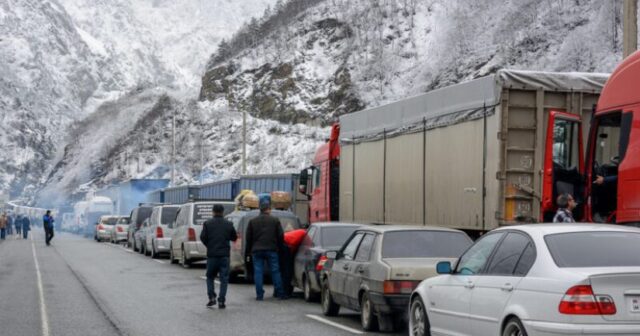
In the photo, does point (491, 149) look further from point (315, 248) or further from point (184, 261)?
point (184, 261)

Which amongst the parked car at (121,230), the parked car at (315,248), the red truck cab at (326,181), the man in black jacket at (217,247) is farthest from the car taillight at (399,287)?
the parked car at (121,230)

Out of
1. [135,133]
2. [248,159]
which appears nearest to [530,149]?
[248,159]

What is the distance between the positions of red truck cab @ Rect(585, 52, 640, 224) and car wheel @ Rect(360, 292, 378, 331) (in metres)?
3.47

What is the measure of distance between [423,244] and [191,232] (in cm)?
1526

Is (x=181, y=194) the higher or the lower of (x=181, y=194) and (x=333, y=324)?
the higher

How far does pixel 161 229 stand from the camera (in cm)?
3341

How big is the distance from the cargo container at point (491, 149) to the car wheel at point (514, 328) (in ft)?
22.0

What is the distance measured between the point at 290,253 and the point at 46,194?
134 metres

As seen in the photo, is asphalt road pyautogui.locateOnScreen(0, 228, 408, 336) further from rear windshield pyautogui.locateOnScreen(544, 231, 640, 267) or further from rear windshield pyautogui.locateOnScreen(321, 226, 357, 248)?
rear windshield pyautogui.locateOnScreen(544, 231, 640, 267)

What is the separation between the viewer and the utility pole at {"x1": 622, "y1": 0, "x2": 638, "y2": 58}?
18.0 meters

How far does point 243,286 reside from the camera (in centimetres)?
2180

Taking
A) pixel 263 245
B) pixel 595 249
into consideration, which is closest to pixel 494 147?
pixel 263 245

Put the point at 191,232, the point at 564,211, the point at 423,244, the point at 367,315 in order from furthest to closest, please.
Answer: the point at 191,232 → the point at 564,211 → the point at 423,244 → the point at 367,315

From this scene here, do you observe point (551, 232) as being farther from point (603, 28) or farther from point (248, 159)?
point (248, 159)
